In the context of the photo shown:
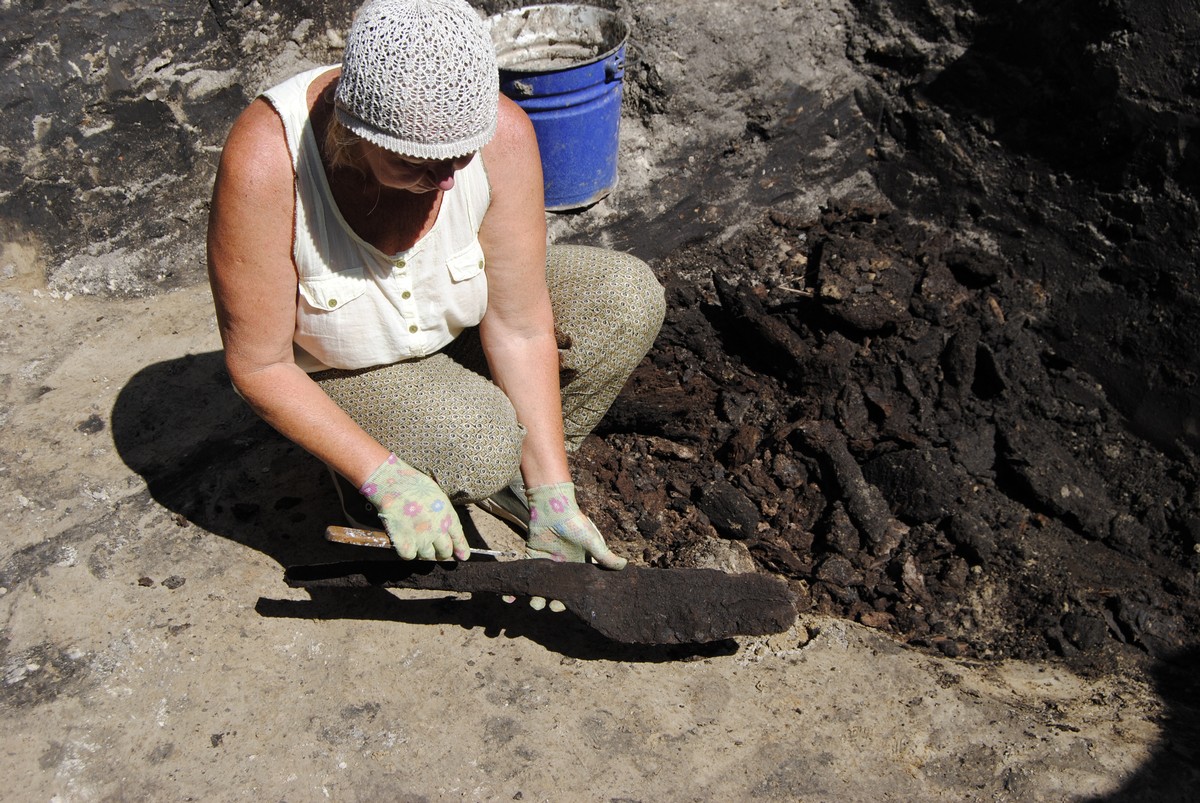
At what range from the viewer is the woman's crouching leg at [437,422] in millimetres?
2146

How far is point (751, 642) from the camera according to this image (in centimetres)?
232

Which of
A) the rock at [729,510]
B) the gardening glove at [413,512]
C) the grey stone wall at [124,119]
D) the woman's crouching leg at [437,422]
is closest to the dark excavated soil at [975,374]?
the rock at [729,510]

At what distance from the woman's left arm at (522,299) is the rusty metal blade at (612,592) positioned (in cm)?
27

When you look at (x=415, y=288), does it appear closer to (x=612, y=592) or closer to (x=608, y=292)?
(x=608, y=292)

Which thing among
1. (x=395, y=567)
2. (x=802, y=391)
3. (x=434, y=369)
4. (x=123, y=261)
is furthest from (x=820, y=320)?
(x=123, y=261)

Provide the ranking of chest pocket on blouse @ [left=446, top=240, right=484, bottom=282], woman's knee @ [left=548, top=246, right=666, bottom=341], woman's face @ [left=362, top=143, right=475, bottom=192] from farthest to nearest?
1. woman's knee @ [left=548, top=246, right=666, bottom=341]
2. chest pocket on blouse @ [left=446, top=240, right=484, bottom=282]
3. woman's face @ [left=362, top=143, right=475, bottom=192]

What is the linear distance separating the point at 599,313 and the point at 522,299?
292 mm

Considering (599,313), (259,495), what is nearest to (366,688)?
(259,495)

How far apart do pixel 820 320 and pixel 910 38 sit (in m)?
1.22

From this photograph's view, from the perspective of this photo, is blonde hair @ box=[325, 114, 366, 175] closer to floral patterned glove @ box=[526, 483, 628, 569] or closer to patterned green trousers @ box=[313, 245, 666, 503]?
patterned green trousers @ box=[313, 245, 666, 503]

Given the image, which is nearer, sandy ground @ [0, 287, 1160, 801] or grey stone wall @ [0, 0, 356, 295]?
sandy ground @ [0, 287, 1160, 801]

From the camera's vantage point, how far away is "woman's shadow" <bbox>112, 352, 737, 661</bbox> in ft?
7.52

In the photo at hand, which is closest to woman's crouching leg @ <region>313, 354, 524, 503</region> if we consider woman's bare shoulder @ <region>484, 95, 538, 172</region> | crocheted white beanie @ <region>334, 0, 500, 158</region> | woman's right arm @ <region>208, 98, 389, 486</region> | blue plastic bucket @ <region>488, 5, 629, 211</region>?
woman's right arm @ <region>208, 98, 389, 486</region>

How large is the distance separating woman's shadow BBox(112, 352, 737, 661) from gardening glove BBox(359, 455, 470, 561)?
0.85 ft
